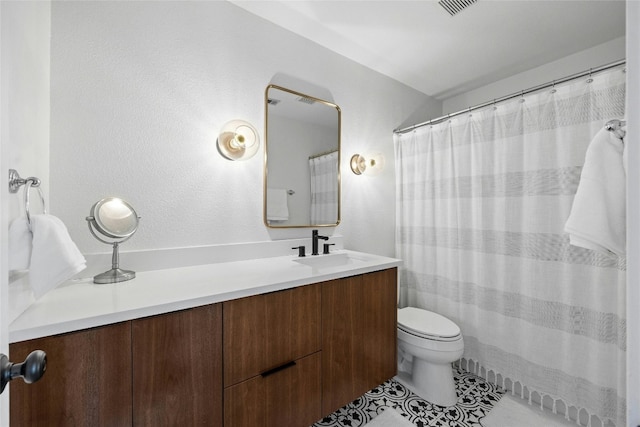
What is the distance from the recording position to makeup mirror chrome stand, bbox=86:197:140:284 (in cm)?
111

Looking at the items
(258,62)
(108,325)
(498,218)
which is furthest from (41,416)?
(498,218)

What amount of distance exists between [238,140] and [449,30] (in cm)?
164

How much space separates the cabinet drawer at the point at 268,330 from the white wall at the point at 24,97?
0.57 meters

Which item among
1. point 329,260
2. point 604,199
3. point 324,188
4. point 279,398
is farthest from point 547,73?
point 279,398

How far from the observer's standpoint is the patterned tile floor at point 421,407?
1.52 metres

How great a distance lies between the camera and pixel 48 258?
28.7 inches

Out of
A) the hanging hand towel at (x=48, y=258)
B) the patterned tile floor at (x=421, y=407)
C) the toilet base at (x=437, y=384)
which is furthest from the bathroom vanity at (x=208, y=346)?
the toilet base at (x=437, y=384)

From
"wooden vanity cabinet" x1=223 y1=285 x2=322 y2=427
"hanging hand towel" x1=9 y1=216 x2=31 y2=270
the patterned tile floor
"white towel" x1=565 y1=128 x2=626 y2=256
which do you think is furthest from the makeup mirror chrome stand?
"white towel" x1=565 y1=128 x2=626 y2=256

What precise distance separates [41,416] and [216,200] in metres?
1.03

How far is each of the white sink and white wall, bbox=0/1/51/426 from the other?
4.02 ft

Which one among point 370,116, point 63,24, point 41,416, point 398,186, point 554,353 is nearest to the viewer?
point 41,416

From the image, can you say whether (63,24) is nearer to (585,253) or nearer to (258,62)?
(258,62)

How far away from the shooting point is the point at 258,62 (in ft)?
5.49

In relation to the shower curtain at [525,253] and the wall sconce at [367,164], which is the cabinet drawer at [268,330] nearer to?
the wall sconce at [367,164]
